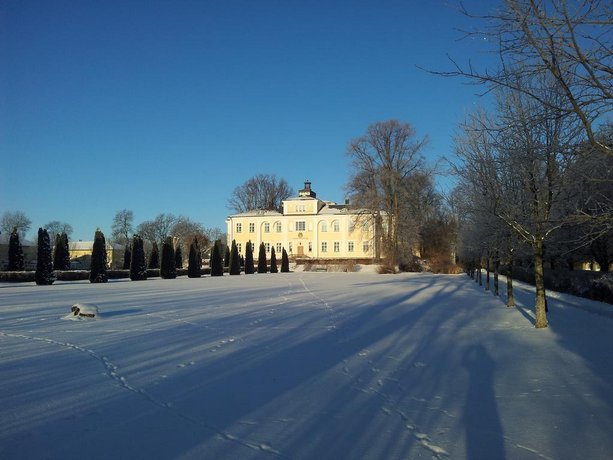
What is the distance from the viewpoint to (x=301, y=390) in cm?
613

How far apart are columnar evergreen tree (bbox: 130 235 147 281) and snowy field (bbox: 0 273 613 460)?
76.4 feet

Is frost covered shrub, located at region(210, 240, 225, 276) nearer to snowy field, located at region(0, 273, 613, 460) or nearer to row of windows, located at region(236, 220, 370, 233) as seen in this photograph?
row of windows, located at region(236, 220, 370, 233)

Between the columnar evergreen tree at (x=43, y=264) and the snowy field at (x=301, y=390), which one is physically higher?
the columnar evergreen tree at (x=43, y=264)

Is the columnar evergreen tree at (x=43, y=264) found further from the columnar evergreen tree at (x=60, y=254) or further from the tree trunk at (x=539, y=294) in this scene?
the tree trunk at (x=539, y=294)

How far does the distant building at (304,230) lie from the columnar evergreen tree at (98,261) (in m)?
34.7

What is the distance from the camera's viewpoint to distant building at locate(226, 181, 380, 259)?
217 ft

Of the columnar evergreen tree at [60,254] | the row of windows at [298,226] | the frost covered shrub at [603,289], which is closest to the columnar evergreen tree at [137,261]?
the columnar evergreen tree at [60,254]

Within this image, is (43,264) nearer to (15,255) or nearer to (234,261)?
(15,255)

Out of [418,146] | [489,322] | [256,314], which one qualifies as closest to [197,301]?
[256,314]

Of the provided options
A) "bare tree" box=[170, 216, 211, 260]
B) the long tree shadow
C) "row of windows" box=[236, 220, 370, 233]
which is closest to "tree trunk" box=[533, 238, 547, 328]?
the long tree shadow

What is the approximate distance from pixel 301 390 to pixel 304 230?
201 feet

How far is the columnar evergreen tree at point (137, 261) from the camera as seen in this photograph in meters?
34.9

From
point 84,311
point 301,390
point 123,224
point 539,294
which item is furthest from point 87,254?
point 301,390

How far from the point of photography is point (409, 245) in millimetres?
45656
